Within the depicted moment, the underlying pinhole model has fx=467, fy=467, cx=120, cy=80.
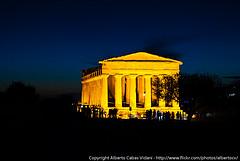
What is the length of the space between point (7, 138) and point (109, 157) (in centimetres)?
484

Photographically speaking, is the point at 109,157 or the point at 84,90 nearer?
the point at 109,157

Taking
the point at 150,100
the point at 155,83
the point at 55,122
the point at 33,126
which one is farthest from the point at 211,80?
the point at 33,126

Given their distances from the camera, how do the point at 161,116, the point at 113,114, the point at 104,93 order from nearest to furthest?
1. the point at 113,114
2. the point at 161,116
3. the point at 104,93

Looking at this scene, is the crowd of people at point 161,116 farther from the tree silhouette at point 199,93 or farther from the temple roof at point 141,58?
the temple roof at point 141,58

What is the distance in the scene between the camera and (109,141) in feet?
72.3

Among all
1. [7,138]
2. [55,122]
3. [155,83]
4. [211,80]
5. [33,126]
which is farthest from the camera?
[155,83]

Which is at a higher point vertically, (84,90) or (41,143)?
(84,90)

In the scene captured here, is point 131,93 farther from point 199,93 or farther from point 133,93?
point 199,93

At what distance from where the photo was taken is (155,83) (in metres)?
76.2

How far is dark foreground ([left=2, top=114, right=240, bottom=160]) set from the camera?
61.2 feet

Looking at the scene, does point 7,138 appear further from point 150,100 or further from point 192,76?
point 150,100

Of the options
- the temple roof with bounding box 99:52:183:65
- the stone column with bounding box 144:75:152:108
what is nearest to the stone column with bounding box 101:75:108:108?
the temple roof with bounding box 99:52:183:65

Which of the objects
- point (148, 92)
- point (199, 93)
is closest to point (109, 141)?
point (199, 93)

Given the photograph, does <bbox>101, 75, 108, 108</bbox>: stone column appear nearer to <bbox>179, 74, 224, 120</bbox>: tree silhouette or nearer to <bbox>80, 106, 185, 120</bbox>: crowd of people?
<bbox>179, 74, 224, 120</bbox>: tree silhouette
